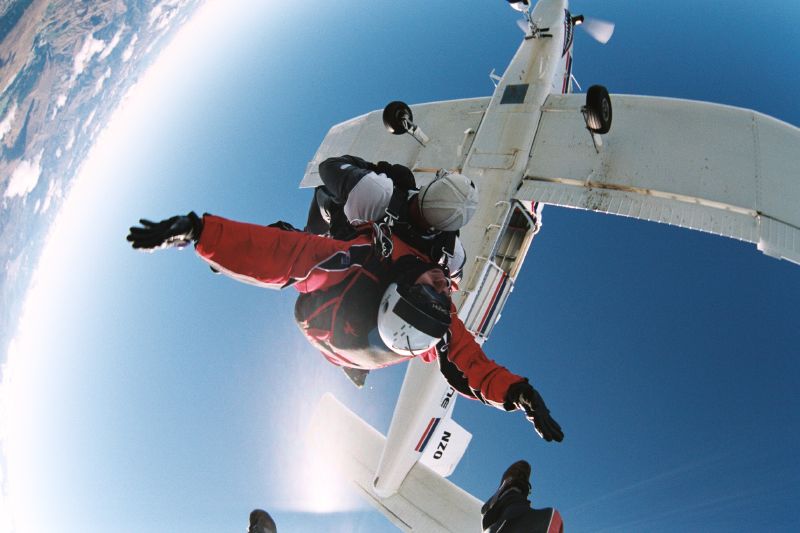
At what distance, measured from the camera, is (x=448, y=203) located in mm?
1993

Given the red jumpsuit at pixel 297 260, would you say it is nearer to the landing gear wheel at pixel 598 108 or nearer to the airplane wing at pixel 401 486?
the airplane wing at pixel 401 486

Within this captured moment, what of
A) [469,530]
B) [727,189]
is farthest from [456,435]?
[727,189]

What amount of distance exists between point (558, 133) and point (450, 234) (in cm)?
403

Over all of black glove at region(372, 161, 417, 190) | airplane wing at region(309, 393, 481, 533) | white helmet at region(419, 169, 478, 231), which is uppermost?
black glove at region(372, 161, 417, 190)

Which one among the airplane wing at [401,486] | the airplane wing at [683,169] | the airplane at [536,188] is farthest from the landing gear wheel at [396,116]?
the airplane wing at [401,486]

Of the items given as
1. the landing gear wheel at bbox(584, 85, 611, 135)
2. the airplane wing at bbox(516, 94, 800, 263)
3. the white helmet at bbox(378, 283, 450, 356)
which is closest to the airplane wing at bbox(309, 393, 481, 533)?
the white helmet at bbox(378, 283, 450, 356)

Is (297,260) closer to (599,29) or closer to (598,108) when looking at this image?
(598,108)

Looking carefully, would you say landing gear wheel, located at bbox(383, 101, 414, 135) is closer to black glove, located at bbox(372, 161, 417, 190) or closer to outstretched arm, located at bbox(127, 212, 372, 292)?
black glove, located at bbox(372, 161, 417, 190)

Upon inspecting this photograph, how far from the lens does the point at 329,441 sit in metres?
4.62

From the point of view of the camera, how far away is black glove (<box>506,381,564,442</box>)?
1973mm

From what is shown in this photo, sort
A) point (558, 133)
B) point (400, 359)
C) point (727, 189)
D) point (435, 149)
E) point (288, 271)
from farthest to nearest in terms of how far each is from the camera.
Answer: point (435, 149) → point (558, 133) → point (727, 189) → point (400, 359) → point (288, 271)

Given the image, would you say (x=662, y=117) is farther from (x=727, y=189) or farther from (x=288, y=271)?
(x=288, y=271)

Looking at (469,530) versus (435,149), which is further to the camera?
(435,149)

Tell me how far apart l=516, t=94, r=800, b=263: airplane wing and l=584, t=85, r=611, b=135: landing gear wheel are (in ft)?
2.26
